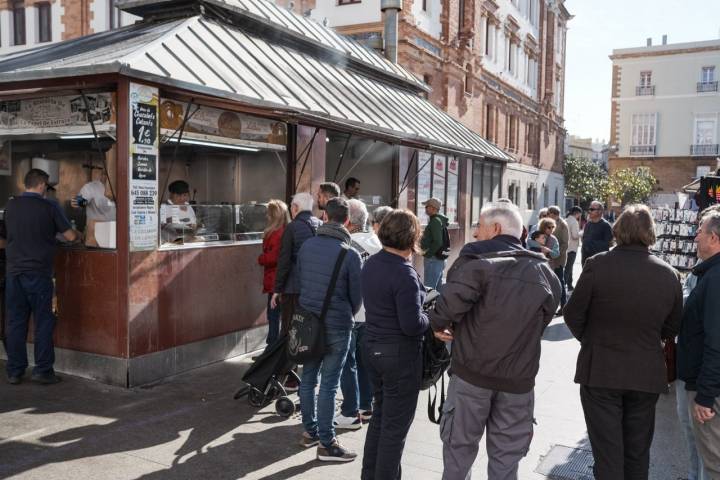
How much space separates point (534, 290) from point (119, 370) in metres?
4.57

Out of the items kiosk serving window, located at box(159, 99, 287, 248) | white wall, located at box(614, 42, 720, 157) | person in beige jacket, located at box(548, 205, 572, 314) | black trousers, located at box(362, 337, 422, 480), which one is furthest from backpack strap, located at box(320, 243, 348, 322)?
white wall, located at box(614, 42, 720, 157)

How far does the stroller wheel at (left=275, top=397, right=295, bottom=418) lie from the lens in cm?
548

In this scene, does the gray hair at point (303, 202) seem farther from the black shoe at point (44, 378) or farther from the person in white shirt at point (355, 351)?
the black shoe at point (44, 378)

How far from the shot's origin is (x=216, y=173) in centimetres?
955

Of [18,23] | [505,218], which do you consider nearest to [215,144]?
[505,218]

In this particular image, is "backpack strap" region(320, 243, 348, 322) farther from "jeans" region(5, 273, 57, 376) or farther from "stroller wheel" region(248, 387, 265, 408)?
"jeans" region(5, 273, 57, 376)

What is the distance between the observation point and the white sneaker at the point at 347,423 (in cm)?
535

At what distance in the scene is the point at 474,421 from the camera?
3.48 metres

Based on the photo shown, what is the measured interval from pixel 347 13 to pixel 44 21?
44.7 feet

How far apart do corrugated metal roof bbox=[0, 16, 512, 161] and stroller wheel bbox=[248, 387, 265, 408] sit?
3043mm

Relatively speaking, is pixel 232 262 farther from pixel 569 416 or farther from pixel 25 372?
pixel 569 416

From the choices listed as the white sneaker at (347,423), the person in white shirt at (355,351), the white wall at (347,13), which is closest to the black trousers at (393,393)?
the person in white shirt at (355,351)

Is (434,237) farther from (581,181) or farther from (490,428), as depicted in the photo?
(581,181)

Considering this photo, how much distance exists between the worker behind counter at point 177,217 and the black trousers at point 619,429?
485 centimetres
